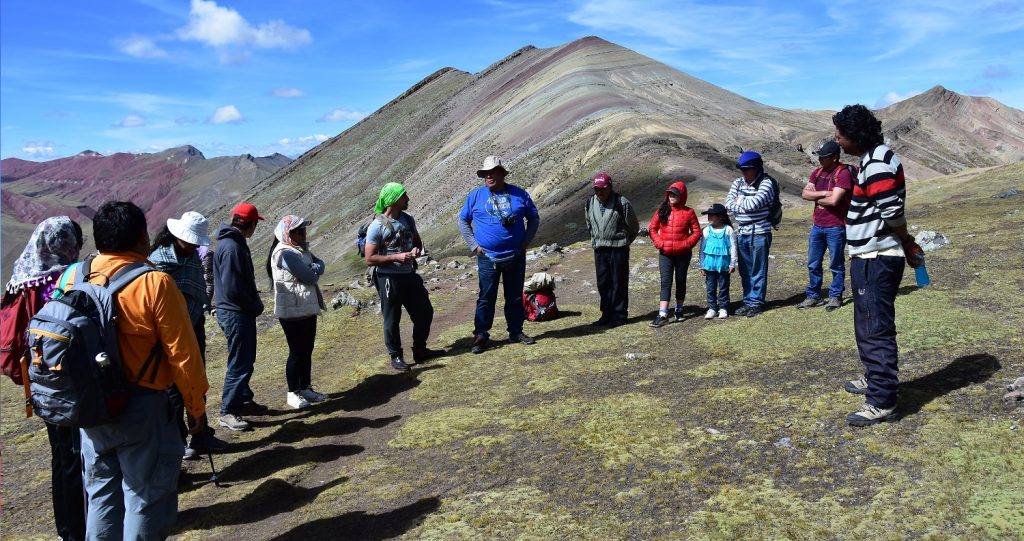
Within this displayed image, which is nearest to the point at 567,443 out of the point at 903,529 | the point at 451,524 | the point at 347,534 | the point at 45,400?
the point at 451,524

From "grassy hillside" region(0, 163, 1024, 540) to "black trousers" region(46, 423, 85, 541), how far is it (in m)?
0.75

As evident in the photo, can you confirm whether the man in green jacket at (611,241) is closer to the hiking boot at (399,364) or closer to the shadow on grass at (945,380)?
the hiking boot at (399,364)

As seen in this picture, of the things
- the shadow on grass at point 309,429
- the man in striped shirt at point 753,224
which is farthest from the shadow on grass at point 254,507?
the man in striped shirt at point 753,224

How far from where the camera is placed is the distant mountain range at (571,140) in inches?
1136

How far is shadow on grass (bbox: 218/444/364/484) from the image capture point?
6.74 metres

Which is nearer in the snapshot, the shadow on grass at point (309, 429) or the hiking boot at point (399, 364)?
the shadow on grass at point (309, 429)

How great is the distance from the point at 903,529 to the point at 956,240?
38.2 ft

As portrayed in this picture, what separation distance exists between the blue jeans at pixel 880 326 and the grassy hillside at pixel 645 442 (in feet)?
1.05

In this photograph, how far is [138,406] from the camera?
416 cm

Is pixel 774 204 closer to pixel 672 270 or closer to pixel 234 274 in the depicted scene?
pixel 672 270

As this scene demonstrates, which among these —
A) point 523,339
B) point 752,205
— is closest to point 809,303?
point 752,205

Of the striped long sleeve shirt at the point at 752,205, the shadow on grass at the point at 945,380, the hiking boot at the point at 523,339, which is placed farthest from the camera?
the hiking boot at the point at 523,339

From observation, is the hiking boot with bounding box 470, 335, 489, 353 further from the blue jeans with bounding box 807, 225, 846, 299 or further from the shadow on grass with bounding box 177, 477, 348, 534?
the blue jeans with bounding box 807, 225, 846, 299

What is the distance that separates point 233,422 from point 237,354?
2.61ft
